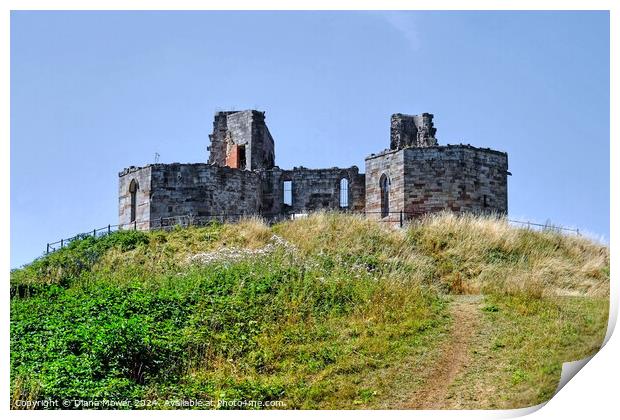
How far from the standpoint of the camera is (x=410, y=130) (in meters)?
34.7

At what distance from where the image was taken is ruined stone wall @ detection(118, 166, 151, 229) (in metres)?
30.6

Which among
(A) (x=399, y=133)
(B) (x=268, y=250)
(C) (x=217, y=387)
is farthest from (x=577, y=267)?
(A) (x=399, y=133)

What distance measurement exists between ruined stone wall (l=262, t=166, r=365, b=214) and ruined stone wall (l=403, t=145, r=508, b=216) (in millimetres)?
3825

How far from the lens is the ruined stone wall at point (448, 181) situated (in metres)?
28.4

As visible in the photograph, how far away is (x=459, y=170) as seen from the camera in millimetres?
28500

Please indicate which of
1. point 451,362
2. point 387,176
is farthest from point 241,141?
point 451,362

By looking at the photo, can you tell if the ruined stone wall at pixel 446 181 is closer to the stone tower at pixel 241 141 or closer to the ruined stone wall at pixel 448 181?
the ruined stone wall at pixel 448 181

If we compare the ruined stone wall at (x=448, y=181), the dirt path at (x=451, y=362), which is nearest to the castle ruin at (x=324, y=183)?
the ruined stone wall at (x=448, y=181)

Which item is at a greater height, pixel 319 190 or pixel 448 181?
pixel 319 190

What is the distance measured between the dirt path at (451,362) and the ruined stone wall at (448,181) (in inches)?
447

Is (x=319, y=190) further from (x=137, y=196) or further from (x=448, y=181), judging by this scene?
(x=137, y=196)

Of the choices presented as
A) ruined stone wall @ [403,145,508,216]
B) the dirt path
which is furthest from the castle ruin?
the dirt path

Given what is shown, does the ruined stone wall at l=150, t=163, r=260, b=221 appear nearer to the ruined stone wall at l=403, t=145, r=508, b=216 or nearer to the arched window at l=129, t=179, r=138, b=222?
the arched window at l=129, t=179, r=138, b=222

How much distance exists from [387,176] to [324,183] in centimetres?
372
